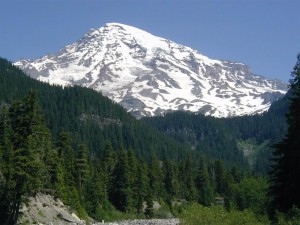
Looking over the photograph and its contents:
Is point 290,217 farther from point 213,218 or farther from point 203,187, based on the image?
point 203,187

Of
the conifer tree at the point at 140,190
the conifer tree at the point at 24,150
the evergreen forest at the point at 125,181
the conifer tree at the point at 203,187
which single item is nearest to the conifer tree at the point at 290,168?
the evergreen forest at the point at 125,181

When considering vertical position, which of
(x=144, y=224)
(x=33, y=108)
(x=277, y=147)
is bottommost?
(x=144, y=224)

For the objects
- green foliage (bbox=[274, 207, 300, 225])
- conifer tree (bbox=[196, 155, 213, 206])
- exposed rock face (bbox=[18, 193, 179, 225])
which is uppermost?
conifer tree (bbox=[196, 155, 213, 206])

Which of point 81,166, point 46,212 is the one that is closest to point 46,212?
point 46,212

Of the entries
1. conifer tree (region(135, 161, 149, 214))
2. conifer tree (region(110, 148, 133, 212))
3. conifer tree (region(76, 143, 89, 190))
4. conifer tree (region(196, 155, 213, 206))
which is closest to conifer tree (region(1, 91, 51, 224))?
conifer tree (region(76, 143, 89, 190))

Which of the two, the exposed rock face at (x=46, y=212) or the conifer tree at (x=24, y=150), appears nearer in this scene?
the conifer tree at (x=24, y=150)

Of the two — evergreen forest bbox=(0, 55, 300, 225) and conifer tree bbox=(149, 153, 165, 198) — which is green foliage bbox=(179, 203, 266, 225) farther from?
conifer tree bbox=(149, 153, 165, 198)

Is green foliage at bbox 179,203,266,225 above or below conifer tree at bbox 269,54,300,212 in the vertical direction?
below

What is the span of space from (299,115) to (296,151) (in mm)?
3430

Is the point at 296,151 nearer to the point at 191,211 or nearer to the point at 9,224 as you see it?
the point at 191,211

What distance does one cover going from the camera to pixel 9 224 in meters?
57.4

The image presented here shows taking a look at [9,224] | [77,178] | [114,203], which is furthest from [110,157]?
[9,224]

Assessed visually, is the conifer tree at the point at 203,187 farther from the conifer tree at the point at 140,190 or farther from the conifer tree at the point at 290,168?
the conifer tree at the point at 290,168

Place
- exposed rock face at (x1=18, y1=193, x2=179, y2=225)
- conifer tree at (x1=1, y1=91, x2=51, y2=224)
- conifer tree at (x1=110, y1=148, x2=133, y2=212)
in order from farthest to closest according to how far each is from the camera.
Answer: conifer tree at (x1=110, y1=148, x2=133, y2=212) < exposed rock face at (x1=18, y1=193, x2=179, y2=225) < conifer tree at (x1=1, y1=91, x2=51, y2=224)
